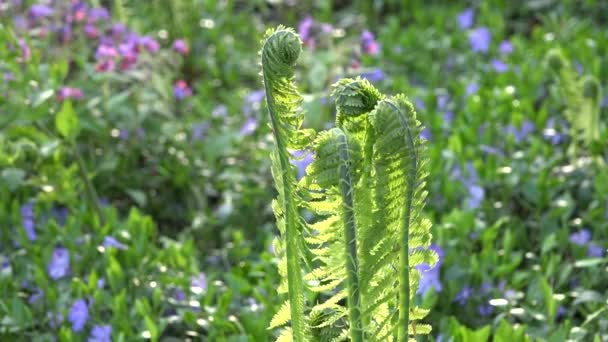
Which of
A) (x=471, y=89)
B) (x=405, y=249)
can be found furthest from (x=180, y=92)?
(x=405, y=249)

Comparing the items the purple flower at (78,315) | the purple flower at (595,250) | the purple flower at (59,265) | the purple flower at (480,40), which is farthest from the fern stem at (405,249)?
the purple flower at (480,40)

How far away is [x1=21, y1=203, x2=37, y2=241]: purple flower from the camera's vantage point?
9.39 ft

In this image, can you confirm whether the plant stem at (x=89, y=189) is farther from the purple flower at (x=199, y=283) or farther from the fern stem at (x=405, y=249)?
the fern stem at (x=405, y=249)

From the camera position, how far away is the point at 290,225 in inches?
64.8

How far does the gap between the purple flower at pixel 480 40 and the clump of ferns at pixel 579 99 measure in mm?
1158

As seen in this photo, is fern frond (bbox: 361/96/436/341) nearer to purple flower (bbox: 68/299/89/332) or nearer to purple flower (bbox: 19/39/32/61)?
purple flower (bbox: 68/299/89/332)

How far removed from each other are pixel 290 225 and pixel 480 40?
9.28 ft

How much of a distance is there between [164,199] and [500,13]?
2.18 meters

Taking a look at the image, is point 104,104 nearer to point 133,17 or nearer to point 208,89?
point 208,89

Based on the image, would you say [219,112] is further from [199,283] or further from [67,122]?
[199,283]

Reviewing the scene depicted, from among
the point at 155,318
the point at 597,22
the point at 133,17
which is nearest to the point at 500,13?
the point at 597,22

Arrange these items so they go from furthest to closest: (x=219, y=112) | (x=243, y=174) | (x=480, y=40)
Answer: (x=480, y=40) < (x=219, y=112) < (x=243, y=174)

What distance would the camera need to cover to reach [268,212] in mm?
3342

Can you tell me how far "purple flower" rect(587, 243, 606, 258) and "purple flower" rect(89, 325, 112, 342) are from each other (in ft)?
4.68
